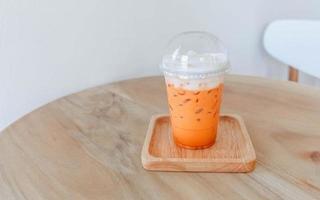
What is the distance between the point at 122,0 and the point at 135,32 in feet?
0.34

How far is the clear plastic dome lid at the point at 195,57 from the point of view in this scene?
548 millimetres

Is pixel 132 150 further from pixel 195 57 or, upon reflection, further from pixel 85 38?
pixel 85 38

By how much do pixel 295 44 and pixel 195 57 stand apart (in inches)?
34.7

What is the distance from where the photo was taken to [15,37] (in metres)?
0.85

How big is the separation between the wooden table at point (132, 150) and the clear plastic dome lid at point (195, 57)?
0.55 ft

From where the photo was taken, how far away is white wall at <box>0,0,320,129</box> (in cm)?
86

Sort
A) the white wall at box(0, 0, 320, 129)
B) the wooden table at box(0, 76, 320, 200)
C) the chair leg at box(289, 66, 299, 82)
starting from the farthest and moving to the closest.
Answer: the chair leg at box(289, 66, 299, 82)
the white wall at box(0, 0, 320, 129)
the wooden table at box(0, 76, 320, 200)

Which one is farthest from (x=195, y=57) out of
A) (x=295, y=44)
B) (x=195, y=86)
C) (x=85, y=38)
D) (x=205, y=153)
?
(x=295, y=44)

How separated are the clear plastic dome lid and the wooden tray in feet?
0.47

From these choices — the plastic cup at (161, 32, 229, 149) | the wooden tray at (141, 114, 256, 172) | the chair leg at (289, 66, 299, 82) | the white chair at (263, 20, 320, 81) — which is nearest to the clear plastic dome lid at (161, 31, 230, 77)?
the plastic cup at (161, 32, 229, 149)

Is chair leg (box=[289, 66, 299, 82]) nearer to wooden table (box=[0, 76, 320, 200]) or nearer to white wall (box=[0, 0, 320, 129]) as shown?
white wall (box=[0, 0, 320, 129])

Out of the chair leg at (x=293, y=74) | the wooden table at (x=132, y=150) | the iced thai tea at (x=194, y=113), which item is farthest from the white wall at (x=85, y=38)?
the iced thai tea at (x=194, y=113)

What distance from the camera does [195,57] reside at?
1.85ft

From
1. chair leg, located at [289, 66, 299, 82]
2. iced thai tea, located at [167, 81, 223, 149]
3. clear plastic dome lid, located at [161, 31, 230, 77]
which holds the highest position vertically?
clear plastic dome lid, located at [161, 31, 230, 77]
